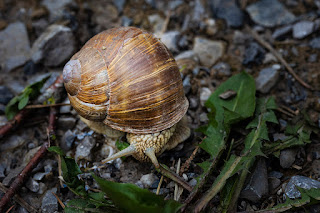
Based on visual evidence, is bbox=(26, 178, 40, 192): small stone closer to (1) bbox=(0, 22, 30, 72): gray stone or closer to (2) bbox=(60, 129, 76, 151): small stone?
(2) bbox=(60, 129, 76, 151): small stone

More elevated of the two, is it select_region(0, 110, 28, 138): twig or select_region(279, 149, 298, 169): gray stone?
select_region(0, 110, 28, 138): twig

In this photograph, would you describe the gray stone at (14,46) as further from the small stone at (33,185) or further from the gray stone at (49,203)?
the gray stone at (49,203)

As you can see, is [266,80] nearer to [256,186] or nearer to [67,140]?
[256,186]

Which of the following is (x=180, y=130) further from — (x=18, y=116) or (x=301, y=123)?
(x=18, y=116)

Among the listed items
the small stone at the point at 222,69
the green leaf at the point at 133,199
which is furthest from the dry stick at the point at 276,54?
the green leaf at the point at 133,199

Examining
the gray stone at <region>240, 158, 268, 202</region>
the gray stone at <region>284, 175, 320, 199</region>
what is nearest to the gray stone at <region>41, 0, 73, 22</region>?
the gray stone at <region>240, 158, 268, 202</region>

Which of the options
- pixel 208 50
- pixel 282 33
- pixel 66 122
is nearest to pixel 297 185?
pixel 208 50
